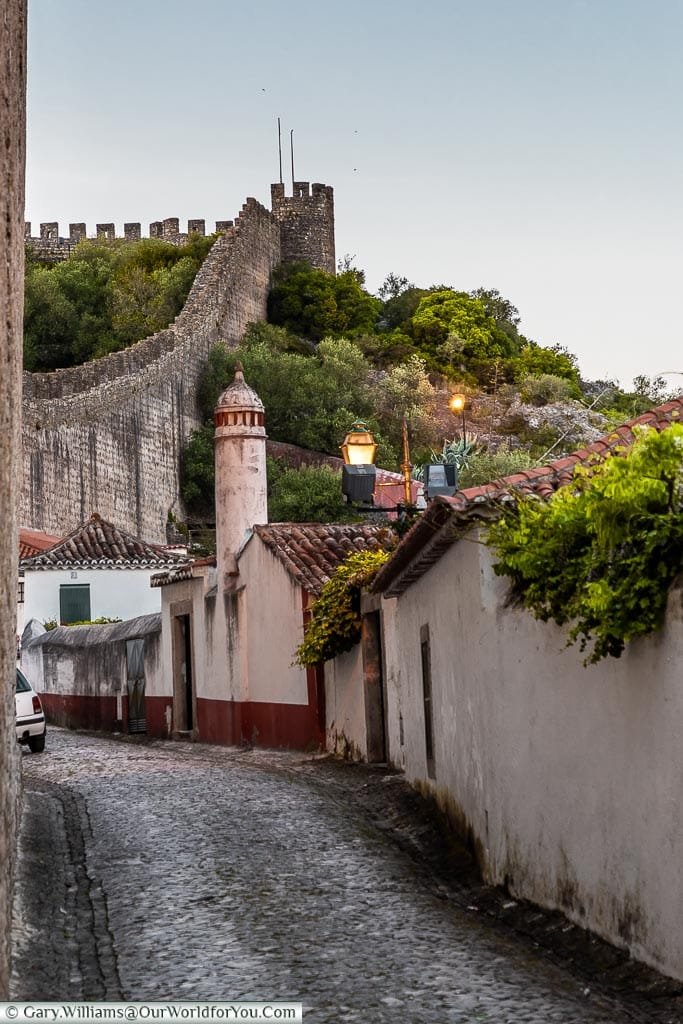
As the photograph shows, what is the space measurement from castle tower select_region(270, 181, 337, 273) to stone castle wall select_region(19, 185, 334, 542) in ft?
34.1

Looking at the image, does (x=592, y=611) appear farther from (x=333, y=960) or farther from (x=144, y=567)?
(x=144, y=567)

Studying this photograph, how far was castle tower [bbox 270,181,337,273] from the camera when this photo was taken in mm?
67375

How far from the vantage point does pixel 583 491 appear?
243 inches

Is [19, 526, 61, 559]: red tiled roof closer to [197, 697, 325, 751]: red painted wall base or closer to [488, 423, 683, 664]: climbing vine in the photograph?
[197, 697, 325, 751]: red painted wall base

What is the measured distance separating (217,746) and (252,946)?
12438 mm

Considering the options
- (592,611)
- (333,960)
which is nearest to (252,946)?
(333,960)

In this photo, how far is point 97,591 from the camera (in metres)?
29.9

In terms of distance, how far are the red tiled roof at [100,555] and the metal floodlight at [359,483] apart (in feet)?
49.8

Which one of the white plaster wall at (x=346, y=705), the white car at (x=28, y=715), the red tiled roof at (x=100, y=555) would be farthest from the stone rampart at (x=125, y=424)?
the white plaster wall at (x=346, y=705)

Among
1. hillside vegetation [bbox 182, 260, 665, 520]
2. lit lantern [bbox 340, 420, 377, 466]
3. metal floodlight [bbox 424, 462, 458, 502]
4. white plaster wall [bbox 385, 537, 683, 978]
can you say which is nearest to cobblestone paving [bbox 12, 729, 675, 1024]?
white plaster wall [bbox 385, 537, 683, 978]

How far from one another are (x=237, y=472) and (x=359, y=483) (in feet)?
16.9

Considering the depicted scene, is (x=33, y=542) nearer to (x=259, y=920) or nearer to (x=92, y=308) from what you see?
(x=92, y=308)

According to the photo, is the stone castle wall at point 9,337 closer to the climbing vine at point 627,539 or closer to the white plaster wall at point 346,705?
the climbing vine at point 627,539

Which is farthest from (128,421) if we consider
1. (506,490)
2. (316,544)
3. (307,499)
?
(506,490)
